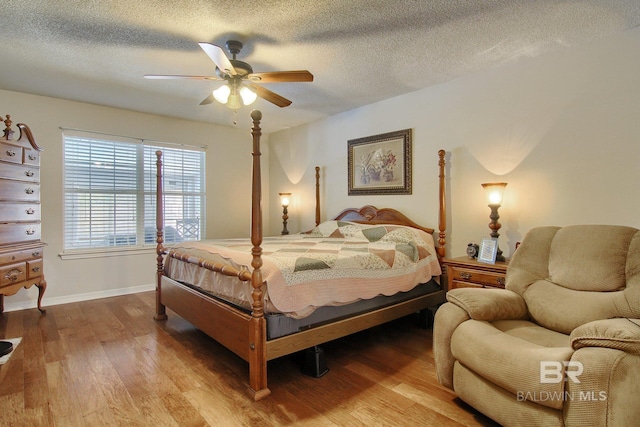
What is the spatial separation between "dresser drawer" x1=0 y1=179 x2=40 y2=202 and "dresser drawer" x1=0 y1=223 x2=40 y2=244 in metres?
0.26

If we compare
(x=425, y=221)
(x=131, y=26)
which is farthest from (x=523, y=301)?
(x=131, y=26)

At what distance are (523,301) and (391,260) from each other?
0.99m

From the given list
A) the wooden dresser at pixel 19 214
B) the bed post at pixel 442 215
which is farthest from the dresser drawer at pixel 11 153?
the bed post at pixel 442 215

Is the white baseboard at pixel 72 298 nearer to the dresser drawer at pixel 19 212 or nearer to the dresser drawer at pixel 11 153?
the dresser drawer at pixel 19 212

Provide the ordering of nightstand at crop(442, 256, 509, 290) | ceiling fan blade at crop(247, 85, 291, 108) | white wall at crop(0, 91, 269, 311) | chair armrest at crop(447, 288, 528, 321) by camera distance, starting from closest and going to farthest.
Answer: chair armrest at crop(447, 288, 528, 321) < nightstand at crop(442, 256, 509, 290) < ceiling fan blade at crop(247, 85, 291, 108) < white wall at crop(0, 91, 269, 311)

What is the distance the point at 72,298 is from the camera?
419 centimetres

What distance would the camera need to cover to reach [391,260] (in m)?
2.82

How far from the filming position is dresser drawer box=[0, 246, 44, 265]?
310 cm

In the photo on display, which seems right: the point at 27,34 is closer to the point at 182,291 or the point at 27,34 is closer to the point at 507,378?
the point at 182,291

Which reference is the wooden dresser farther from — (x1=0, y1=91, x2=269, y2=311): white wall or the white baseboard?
A: (x1=0, y1=91, x2=269, y2=311): white wall

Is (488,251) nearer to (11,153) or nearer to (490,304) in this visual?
(490,304)

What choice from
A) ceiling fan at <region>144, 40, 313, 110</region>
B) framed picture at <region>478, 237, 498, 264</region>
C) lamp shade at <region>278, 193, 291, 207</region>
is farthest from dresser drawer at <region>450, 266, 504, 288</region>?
lamp shade at <region>278, 193, 291, 207</region>

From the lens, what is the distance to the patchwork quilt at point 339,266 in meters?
2.16

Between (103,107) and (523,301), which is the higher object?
(103,107)
